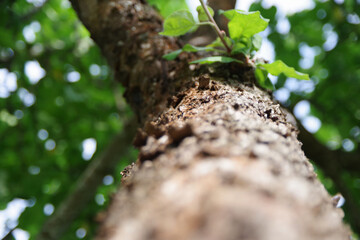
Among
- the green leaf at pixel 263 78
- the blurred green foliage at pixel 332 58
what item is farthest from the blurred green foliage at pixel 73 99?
the green leaf at pixel 263 78

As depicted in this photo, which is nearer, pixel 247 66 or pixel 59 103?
pixel 247 66

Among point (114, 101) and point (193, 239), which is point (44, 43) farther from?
point (193, 239)

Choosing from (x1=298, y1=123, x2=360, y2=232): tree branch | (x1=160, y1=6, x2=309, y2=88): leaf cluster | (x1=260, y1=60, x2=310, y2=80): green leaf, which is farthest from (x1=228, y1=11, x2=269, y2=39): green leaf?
(x1=298, y1=123, x2=360, y2=232): tree branch

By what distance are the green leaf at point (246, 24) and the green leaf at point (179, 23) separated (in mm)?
137

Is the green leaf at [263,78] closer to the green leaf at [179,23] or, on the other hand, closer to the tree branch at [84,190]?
the green leaf at [179,23]

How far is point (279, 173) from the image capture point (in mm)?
453

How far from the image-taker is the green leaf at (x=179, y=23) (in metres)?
0.97

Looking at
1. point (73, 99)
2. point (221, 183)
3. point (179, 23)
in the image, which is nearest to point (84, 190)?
point (73, 99)

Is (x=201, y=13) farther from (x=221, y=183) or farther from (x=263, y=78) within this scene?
(x=221, y=183)

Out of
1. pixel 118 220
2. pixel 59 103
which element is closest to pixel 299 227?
pixel 118 220

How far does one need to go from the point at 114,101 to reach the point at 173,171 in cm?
280

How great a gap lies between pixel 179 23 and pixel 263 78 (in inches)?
12.9

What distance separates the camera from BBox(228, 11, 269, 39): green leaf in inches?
35.5

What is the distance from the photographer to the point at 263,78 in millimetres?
995
